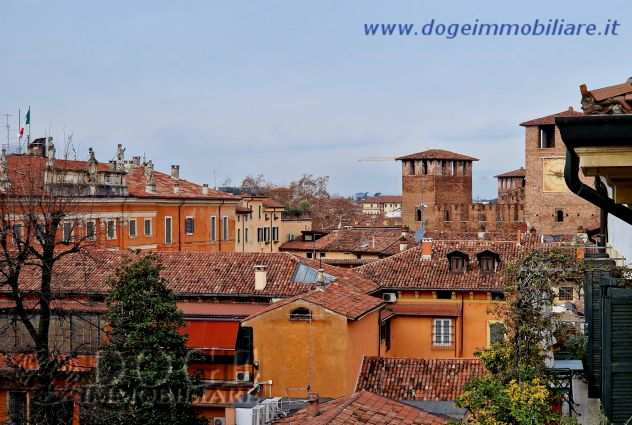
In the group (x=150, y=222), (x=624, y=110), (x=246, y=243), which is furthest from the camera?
(x=246, y=243)

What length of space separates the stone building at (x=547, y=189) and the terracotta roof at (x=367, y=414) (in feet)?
155

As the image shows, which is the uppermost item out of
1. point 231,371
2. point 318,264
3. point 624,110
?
point 624,110

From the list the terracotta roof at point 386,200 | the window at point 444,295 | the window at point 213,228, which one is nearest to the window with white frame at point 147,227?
the window at point 213,228

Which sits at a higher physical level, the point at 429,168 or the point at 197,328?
the point at 429,168

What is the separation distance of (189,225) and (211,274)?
20.5 metres

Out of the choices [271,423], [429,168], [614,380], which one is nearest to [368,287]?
[271,423]

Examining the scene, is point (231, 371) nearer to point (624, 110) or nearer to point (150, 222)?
point (624, 110)

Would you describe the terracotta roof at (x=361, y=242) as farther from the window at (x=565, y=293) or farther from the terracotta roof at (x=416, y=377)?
the window at (x=565, y=293)

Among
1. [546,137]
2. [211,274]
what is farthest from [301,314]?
[546,137]

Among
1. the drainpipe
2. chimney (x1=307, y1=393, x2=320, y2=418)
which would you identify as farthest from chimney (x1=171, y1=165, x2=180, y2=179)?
the drainpipe

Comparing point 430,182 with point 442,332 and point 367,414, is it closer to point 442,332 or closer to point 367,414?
point 442,332

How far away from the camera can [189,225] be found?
44938mm

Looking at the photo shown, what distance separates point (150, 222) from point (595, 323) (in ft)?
117

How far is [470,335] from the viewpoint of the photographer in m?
25.2
